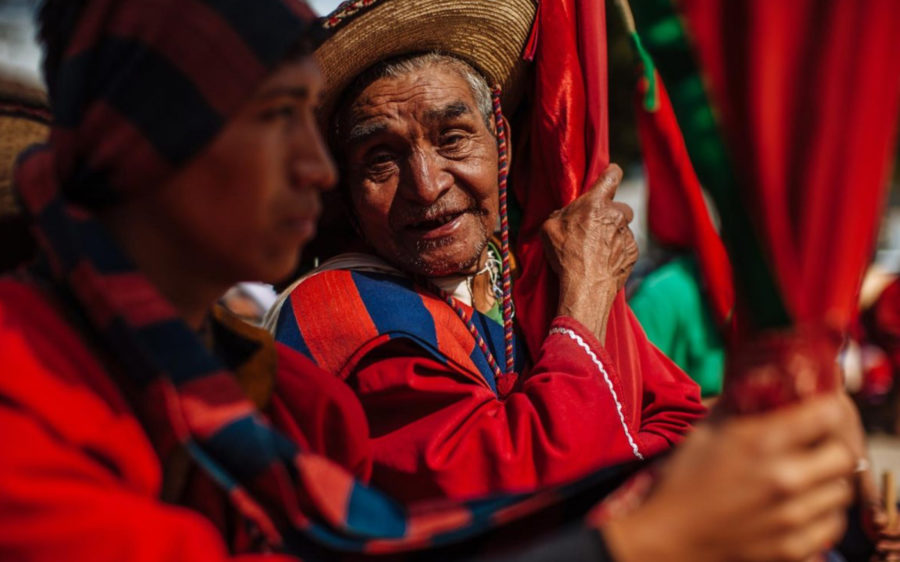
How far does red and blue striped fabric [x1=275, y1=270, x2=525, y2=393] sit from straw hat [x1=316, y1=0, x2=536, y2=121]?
0.58m

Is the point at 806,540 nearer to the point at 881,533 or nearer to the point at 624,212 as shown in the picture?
the point at 624,212

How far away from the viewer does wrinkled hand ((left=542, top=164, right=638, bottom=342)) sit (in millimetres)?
2449

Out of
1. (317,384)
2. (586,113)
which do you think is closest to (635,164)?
(586,113)

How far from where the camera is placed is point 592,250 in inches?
99.7

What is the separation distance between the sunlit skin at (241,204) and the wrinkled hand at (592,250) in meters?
1.13

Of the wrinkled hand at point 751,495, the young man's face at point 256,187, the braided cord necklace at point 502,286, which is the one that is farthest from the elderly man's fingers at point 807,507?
the braided cord necklace at point 502,286

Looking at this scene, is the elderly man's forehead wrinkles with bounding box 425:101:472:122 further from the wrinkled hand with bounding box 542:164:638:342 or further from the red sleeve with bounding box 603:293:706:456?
the red sleeve with bounding box 603:293:706:456

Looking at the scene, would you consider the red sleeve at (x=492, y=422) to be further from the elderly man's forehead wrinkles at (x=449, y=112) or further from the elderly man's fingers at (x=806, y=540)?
the elderly man's fingers at (x=806, y=540)

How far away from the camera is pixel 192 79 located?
52.1 inches

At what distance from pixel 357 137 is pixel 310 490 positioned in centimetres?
140

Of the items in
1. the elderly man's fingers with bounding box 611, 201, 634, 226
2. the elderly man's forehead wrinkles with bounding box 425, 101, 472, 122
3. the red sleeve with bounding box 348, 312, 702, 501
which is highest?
the elderly man's forehead wrinkles with bounding box 425, 101, 472, 122

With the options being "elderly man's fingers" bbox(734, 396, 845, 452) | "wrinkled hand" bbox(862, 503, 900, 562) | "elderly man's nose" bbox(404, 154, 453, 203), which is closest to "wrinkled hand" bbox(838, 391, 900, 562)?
"wrinkled hand" bbox(862, 503, 900, 562)

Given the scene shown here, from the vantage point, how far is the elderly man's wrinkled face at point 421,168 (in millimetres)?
2512

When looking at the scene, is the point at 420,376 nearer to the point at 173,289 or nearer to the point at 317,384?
the point at 317,384
